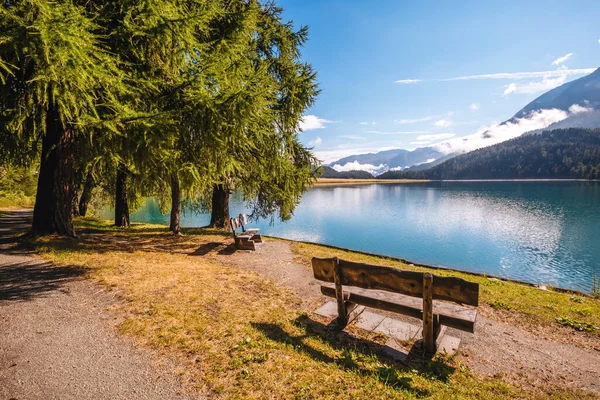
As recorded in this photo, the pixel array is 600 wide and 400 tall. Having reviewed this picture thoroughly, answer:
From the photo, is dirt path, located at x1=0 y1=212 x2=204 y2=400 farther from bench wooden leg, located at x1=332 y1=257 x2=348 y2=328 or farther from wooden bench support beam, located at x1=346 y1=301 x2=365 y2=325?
wooden bench support beam, located at x1=346 y1=301 x2=365 y2=325

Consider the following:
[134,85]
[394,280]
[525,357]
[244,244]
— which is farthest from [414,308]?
[134,85]

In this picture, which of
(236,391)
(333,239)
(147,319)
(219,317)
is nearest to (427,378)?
(236,391)

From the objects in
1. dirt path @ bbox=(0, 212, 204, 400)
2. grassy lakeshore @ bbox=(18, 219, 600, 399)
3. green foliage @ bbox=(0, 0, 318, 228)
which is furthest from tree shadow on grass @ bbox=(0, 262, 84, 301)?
green foliage @ bbox=(0, 0, 318, 228)

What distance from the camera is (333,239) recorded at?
29094 millimetres

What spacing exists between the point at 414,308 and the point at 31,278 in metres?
8.53

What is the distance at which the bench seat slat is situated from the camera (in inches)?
179

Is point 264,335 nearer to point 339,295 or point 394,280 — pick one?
point 339,295

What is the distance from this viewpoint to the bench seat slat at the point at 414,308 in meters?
4.55

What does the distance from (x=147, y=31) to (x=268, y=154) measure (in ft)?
23.5

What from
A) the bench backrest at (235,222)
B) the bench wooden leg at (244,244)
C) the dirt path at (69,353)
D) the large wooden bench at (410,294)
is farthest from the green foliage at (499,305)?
the bench backrest at (235,222)

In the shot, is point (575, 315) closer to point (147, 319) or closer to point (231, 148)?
point (147, 319)

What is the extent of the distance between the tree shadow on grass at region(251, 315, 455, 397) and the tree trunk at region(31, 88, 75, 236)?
30.8ft

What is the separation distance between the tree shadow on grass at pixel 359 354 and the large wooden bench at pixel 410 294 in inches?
12.3

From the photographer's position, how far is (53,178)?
10.3 meters
